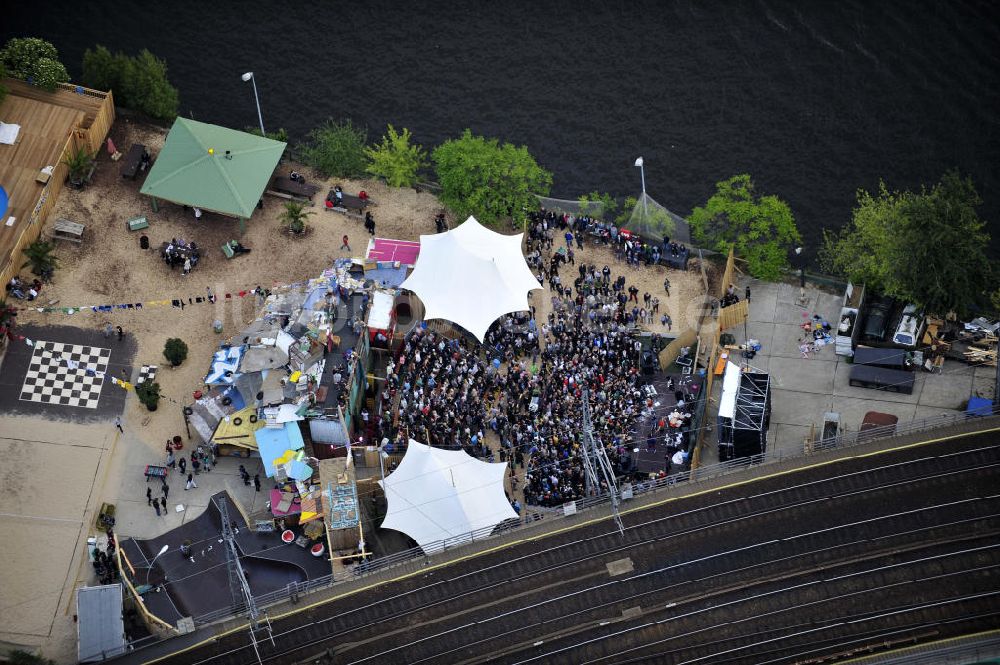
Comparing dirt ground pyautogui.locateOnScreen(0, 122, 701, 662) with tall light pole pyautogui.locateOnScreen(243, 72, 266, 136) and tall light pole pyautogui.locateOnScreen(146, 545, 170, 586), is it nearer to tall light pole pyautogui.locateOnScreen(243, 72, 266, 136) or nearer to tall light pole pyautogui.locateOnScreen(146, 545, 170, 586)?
tall light pole pyautogui.locateOnScreen(243, 72, 266, 136)

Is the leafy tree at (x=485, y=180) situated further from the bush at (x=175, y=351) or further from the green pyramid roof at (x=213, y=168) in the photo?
the bush at (x=175, y=351)

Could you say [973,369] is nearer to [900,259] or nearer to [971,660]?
[900,259]

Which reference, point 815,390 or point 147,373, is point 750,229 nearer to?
point 815,390

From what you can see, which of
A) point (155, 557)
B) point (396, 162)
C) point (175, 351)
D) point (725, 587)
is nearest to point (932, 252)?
point (725, 587)

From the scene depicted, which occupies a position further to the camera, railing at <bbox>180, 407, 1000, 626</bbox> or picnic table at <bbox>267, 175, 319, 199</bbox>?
picnic table at <bbox>267, 175, 319, 199</bbox>

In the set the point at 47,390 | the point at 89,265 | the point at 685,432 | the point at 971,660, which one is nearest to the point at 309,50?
the point at 89,265

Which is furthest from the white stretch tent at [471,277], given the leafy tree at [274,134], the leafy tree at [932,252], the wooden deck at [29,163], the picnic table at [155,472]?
the wooden deck at [29,163]

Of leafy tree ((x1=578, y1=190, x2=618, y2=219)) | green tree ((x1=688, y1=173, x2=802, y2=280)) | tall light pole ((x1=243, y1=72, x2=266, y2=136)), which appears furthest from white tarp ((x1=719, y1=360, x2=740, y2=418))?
tall light pole ((x1=243, y1=72, x2=266, y2=136))
